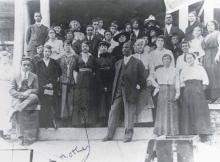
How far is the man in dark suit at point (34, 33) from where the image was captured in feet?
12.1

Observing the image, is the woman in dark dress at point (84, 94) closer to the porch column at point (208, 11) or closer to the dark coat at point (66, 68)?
the dark coat at point (66, 68)

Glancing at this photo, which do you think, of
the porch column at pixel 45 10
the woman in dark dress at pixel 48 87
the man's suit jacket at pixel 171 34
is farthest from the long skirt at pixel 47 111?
the man's suit jacket at pixel 171 34

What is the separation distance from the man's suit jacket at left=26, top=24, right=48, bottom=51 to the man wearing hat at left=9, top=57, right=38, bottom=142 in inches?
6.2

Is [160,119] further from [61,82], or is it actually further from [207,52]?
[61,82]

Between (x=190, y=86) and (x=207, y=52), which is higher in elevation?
(x=207, y=52)

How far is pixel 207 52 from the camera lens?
3818 mm

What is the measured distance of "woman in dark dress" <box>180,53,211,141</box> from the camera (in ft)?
12.2

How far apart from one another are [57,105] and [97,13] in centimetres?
112

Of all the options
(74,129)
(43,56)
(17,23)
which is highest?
(17,23)

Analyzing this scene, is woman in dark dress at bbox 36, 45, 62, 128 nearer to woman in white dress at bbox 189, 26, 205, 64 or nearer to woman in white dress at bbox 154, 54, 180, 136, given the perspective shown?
woman in white dress at bbox 154, 54, 180, 136

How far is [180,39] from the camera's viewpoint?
3.80 m

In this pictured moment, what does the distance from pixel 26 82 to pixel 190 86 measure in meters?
1.82

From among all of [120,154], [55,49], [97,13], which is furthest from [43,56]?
[120,154]

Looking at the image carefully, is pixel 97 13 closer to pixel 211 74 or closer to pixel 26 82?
pixel 26 82
